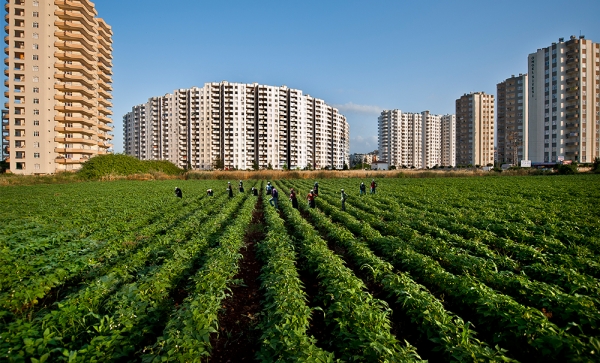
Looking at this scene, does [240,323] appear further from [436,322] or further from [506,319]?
[506,319]

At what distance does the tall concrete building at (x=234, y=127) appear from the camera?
412ft

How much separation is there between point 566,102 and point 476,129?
54.3m

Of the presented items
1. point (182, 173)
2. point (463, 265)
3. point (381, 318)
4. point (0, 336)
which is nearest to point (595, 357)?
point (381, 318)

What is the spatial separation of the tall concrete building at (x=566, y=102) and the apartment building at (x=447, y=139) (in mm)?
102124

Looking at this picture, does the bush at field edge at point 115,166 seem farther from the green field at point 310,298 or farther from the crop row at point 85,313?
the crop row at point 85,313

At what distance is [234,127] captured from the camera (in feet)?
411

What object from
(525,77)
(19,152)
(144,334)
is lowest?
(144,334)

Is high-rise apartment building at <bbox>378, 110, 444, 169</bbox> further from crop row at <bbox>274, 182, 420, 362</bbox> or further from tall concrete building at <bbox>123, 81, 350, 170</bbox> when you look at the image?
crop row at <bbox>274, 182, 420, 362</bbox>

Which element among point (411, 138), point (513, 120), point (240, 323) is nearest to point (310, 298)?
point (240, 323)

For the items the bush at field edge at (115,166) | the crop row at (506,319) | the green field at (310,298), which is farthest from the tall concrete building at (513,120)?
the crop row at (506,319)

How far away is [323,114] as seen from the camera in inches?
5876

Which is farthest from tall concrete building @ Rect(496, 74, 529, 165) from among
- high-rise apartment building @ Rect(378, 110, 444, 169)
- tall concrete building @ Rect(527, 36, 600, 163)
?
high-rise apartment building @ Rect(378, 110, 444, 169)

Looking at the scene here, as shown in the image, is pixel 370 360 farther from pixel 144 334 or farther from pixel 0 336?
pixel 0 336

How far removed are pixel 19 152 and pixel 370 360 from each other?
87118 millimetres
